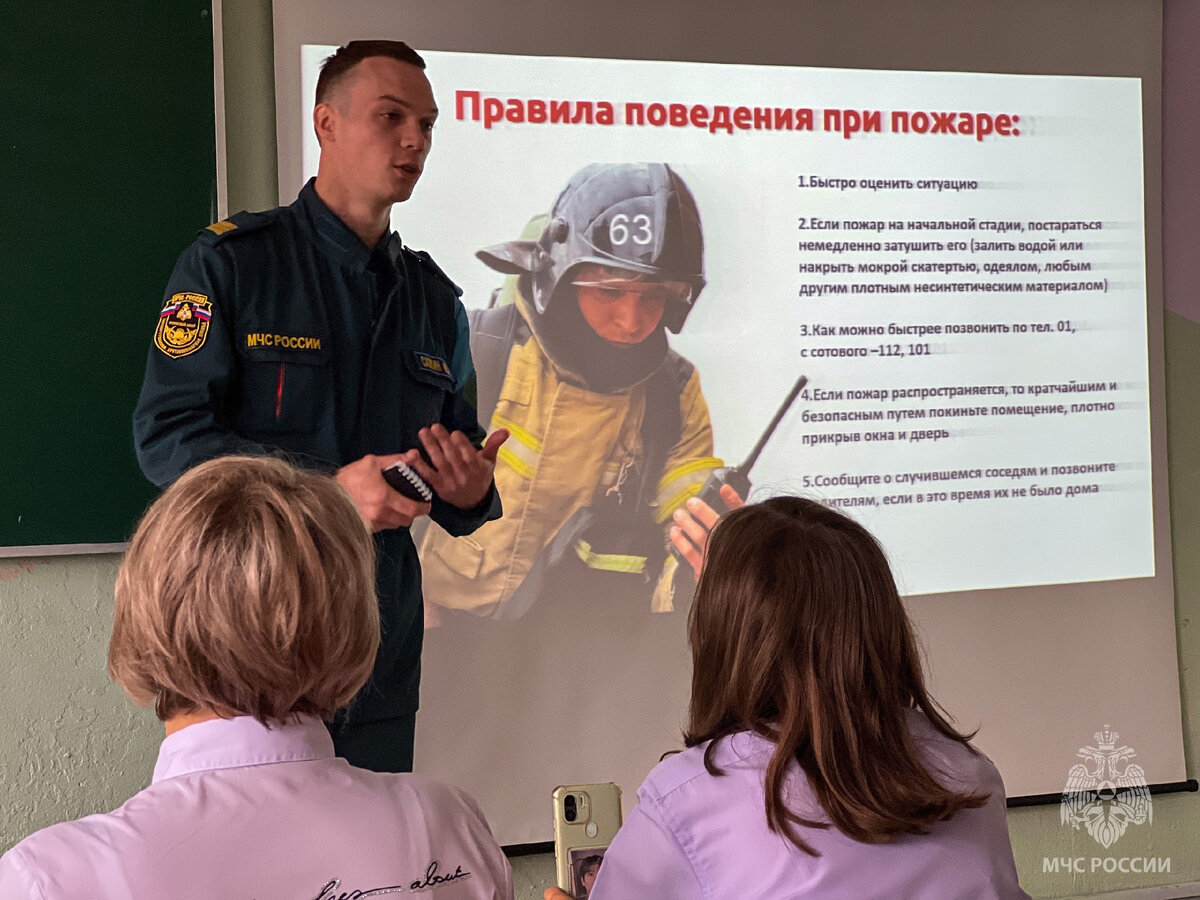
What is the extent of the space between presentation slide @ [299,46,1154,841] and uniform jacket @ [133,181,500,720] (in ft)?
1.78

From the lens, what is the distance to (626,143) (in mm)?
2877

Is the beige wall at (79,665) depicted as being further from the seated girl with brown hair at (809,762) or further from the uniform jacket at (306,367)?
the seated girl with brown hair at (809,762)

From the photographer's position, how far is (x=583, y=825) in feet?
4.68

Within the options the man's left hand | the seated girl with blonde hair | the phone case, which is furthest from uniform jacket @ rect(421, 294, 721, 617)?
the seated girl with blonde hair

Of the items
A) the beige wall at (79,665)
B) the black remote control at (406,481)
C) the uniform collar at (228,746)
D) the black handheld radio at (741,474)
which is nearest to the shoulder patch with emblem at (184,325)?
the black remote control at (406,481)

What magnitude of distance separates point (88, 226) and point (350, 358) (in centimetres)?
79

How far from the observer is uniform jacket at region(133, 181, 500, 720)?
194 cm

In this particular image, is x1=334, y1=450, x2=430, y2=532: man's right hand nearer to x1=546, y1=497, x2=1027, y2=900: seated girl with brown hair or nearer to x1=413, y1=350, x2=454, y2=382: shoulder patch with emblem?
x1=413, y1=350, x2=454, y2=382: shoulder patch with emblem

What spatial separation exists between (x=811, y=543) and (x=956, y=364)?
2.04 metres

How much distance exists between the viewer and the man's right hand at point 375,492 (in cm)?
192

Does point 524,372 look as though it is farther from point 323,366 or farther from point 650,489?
point 323,366

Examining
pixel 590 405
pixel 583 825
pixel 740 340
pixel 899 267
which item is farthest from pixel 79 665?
pixel 899 267

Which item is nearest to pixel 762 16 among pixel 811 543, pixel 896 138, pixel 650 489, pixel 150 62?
pixel 896 138

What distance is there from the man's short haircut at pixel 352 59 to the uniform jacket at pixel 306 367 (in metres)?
0.25
